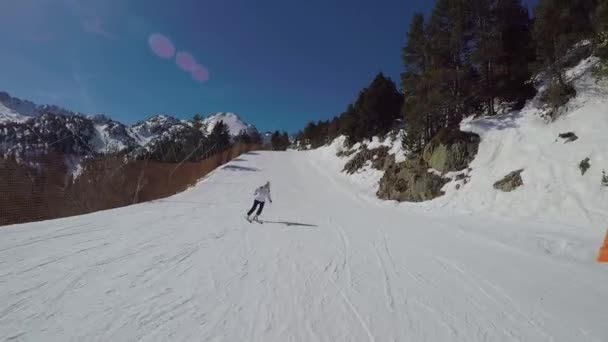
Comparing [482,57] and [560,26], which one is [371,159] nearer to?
[482,57]

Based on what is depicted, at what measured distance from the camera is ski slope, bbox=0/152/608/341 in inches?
131

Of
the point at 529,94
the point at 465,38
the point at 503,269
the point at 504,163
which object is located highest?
the point at 465,38

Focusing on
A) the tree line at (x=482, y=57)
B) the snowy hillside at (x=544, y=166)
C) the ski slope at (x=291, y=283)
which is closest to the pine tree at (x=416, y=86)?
the tree line at (x=482, y=57)

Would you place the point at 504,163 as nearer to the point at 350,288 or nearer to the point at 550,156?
the point at 550,156

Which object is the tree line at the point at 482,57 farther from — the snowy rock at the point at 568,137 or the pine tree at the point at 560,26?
the snowy rock at the point at 568,137

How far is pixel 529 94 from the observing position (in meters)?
16.3

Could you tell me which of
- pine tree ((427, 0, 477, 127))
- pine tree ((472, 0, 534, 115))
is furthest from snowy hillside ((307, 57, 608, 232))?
pine tree ((427, 0, 477, 127))

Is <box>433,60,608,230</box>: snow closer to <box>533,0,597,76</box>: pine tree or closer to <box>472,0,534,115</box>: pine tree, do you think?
<box>533,0,597,76</box>: pine tree

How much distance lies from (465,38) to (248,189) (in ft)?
57.1

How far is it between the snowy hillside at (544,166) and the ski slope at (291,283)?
1380 millimetres

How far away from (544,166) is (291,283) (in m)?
11.1

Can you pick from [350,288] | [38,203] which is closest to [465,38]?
[350,288]

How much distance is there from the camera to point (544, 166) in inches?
416

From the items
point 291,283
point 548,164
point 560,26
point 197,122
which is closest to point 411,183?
point 548,164
